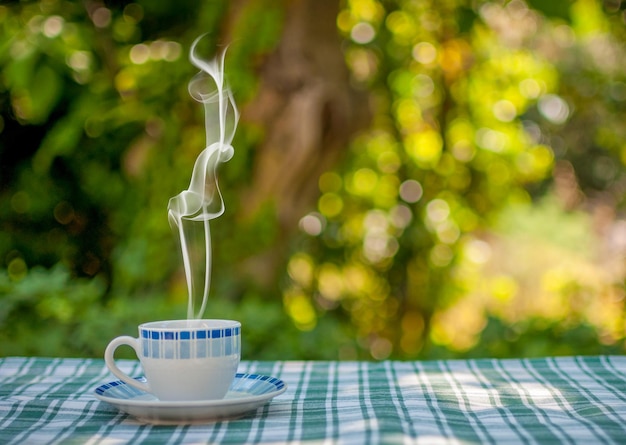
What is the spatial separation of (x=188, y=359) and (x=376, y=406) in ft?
0.66

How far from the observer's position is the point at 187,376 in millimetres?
778

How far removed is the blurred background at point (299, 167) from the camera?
2.35m

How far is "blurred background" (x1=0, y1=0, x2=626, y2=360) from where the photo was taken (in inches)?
92.5

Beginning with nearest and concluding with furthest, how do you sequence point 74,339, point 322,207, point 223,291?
point 74,339
point 223,291
point 322,207

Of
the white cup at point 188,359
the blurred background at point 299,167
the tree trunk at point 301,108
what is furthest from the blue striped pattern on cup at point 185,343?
the tree trunk at point 301,108

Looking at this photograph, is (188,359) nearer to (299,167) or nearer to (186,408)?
(186,408)

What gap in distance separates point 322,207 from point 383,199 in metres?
0.28

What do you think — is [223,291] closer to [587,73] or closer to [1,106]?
[1,106]

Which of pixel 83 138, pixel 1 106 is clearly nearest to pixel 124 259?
pixel 83 138

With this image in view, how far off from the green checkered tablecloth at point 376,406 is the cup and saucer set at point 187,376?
1 centimetres

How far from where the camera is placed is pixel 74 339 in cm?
223

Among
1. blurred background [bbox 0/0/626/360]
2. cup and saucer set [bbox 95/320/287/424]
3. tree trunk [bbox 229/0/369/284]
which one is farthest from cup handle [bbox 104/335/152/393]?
tree trunk [bbox 229/0/369/284]

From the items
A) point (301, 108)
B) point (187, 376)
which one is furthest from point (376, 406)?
point (301, 108)

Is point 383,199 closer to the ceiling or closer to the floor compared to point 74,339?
closer to the ceiling
